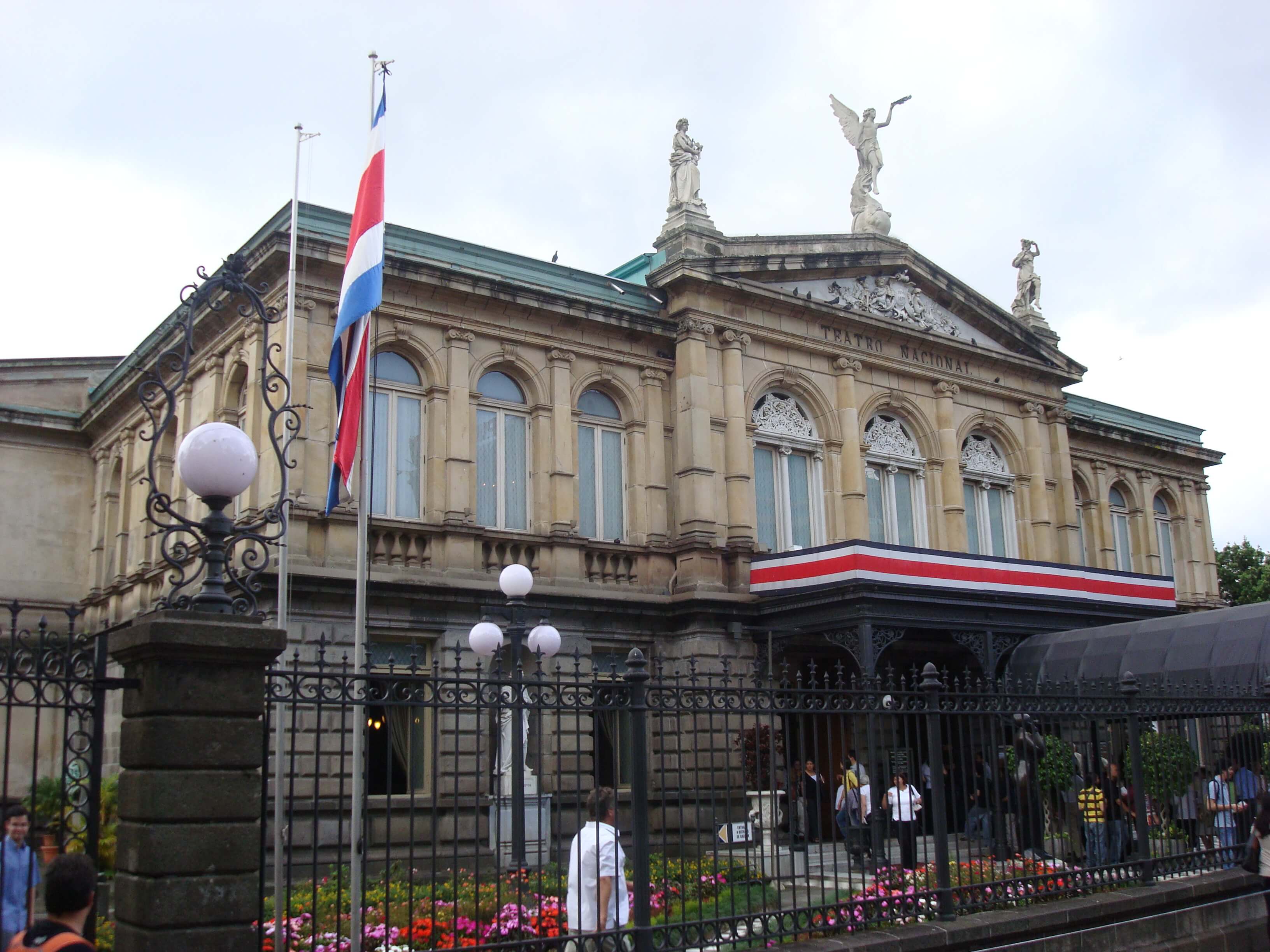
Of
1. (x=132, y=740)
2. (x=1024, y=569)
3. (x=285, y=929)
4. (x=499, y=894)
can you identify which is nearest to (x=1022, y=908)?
(x=499, y=894)

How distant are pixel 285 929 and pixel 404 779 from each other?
12326 mm

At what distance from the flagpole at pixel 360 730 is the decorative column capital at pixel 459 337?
27.3ft

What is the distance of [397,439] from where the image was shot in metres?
21.2

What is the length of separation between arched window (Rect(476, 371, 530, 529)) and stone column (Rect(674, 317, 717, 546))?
9.59 feet

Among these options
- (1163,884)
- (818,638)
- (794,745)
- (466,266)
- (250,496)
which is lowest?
(1163,884)

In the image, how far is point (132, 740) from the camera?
23.5ft

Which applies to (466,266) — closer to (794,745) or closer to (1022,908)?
(794,745)

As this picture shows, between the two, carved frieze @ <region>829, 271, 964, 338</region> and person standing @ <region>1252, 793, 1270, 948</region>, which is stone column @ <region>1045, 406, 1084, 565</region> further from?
person standing @ <region>1252, 793, 1270, 948</region>

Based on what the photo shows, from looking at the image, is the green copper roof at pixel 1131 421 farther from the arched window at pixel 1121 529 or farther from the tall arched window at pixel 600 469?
the tall arched window at pixel 600 469

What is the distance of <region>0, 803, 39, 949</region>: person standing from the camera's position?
6.68m

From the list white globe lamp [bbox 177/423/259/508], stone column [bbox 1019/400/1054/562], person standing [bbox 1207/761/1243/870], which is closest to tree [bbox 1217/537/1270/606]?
stone column [bbox 1019/400/1054/562]

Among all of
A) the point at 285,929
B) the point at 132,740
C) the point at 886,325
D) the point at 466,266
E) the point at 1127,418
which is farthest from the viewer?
the point at 1127,418

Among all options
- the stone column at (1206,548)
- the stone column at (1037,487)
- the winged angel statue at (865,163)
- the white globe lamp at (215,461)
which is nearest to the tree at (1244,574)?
the stone column at (1206,548)

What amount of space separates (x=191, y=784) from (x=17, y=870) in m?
1.12
